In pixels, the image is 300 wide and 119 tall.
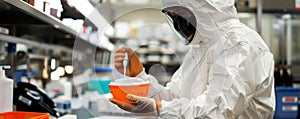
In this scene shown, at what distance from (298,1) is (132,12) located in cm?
202

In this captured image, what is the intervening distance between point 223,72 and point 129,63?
472mm

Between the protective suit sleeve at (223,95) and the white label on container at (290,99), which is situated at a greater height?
the protective suit sleeve at (223,95)

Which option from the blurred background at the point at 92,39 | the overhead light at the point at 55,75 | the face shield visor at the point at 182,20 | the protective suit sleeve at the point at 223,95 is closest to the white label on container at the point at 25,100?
the blurred background at the point at 92,39

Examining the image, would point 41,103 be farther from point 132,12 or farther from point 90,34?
point 132,12

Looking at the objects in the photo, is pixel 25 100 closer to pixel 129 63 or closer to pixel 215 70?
pixel 129 63

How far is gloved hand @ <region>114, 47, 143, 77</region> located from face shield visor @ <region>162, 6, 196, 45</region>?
0.84ft

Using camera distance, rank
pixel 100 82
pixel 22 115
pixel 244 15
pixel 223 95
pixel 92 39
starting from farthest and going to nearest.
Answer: pixel 244 15, pixel 92 39, pixel 100 82, pixel 223 95, pixel 22 115

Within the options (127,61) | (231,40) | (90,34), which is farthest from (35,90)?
(231,40)

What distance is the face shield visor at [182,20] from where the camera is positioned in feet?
4.13

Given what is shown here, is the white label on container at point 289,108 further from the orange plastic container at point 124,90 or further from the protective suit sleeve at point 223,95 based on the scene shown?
the orange plastic container at point 124,90

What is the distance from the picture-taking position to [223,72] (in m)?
1.16

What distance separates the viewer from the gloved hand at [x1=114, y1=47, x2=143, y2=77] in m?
1.38

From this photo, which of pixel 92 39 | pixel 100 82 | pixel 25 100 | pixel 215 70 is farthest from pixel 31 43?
pixel 215 70

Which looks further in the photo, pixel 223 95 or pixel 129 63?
pixel 129 63
